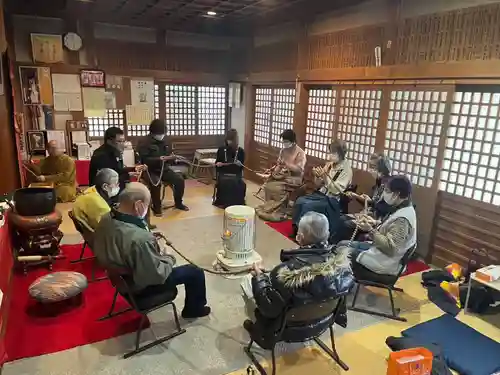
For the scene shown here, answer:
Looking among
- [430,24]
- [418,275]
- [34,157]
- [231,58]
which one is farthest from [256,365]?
[231,58]

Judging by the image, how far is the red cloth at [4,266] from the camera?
280 cm

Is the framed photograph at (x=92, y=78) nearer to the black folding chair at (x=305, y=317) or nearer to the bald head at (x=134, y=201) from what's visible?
the bald head at (x=134, y=201)

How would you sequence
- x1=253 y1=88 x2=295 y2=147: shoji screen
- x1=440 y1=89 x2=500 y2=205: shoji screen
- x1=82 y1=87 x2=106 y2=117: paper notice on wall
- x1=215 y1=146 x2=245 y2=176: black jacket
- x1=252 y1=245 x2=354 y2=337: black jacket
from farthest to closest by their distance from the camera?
x1=82 y1=87 x2=106 y2=117: paper notice on wall < x1=253 y1=88 x2=295 y2=147: shoji screen < x1=215 y1=146 x2=245 y2=176: black jacket < x1=440 y1=89 x2=500 y2=205: shoji screen < x1=252 y1=245 x2=354 y2=337: black jacket

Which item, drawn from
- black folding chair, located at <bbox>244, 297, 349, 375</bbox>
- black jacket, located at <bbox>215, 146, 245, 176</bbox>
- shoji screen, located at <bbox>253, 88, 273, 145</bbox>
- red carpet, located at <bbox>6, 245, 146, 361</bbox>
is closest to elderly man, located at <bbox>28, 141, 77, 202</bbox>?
black jacket, located at <bbox>215, 146, 245, 176</bbox>

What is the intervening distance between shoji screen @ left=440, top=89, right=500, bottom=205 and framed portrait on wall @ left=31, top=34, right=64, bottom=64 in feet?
21.5

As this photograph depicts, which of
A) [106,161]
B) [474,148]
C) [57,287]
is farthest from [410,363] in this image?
[106,161]

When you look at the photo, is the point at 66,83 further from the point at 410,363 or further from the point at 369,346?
the point at 410,363

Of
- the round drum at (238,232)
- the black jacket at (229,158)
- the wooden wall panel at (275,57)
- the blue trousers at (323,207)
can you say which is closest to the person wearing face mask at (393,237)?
the round drum at (238,232)

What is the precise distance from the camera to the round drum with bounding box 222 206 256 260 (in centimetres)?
390

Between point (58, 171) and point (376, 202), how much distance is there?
16.4 feet

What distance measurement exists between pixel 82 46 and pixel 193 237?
4.57 metres

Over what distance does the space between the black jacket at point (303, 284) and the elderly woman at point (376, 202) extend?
197 centimetres

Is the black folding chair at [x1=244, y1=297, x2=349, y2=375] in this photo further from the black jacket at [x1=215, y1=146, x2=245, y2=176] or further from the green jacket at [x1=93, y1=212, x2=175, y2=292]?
the black jacket at [x1=215, y1=146, x2=245, y2=176]

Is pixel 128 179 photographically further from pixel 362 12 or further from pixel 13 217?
pixel 362 12
